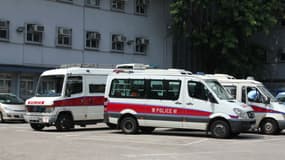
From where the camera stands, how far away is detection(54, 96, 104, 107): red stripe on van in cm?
2156

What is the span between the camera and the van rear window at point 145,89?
1980cm

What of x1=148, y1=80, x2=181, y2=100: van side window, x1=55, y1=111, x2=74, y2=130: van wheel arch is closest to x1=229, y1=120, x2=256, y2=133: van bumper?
x1=148, y1=80, x2=181, y2=100: van side window

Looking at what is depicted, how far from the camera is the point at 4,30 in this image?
3488cm

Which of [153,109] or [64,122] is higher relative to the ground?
[153,109]

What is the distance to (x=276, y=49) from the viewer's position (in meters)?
47.5

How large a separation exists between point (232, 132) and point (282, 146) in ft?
8.51

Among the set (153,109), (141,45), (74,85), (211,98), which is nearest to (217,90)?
(211,98)

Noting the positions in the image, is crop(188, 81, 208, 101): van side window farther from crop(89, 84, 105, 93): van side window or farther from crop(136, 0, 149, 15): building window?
crop(136, 0, 149, 15): building window

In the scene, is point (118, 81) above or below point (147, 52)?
below

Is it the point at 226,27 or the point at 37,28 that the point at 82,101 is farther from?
the point at 226,27

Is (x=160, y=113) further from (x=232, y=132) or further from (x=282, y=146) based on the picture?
(x=282, y=146)

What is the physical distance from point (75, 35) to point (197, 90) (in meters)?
21.3

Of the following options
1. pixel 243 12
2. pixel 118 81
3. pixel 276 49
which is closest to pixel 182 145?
pixel 118 81

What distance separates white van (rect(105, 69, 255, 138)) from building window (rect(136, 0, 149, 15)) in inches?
930
